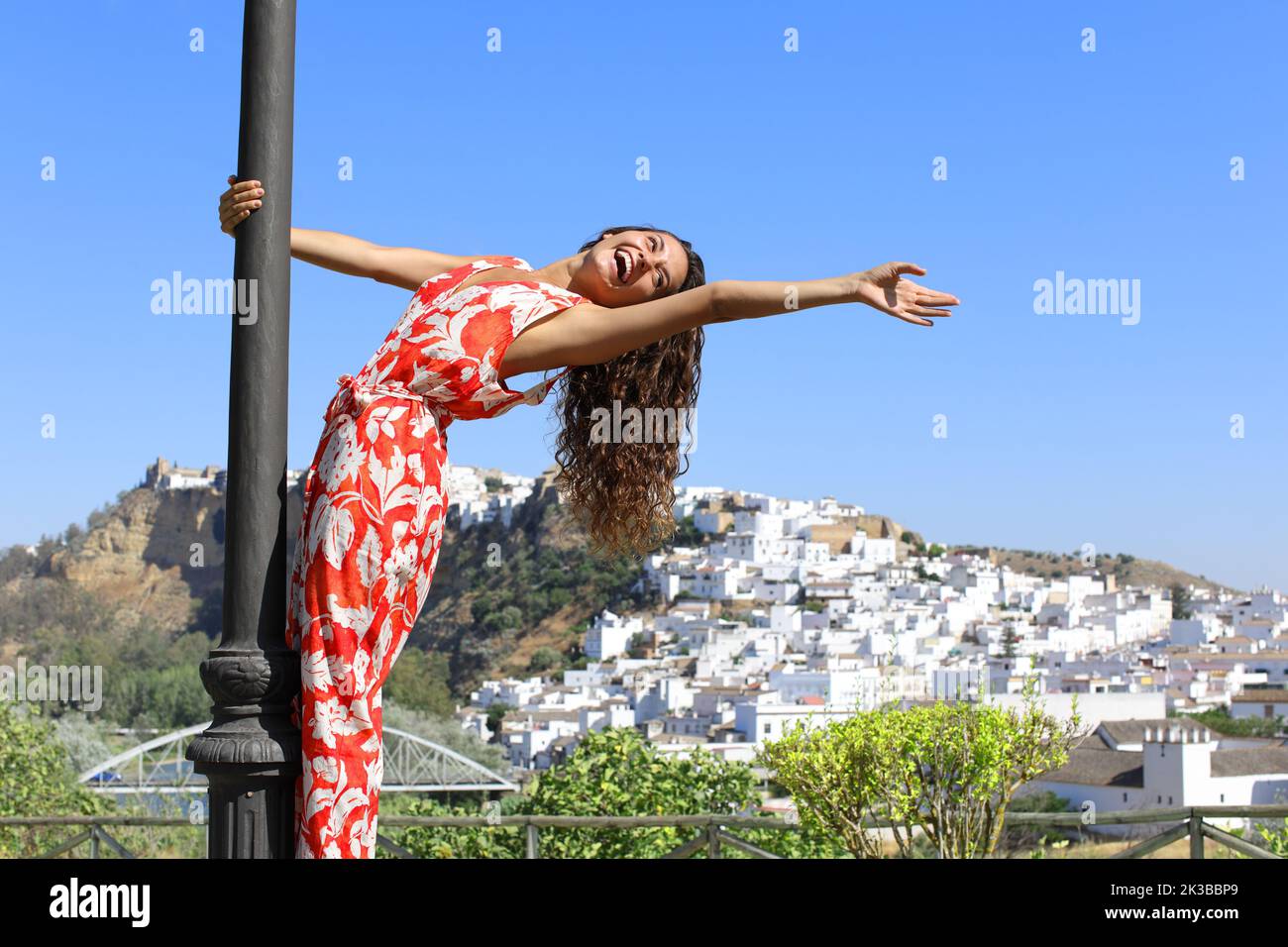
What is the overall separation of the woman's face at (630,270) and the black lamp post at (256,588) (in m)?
0.43

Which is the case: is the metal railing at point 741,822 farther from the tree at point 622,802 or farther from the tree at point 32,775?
the tree at point 32,775

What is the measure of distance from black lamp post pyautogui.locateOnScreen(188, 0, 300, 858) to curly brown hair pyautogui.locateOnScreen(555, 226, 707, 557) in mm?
501

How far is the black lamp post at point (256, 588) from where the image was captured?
1639 millimetres

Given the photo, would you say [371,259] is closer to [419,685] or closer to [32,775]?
[32,775]

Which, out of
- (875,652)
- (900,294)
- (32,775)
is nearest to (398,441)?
(900,294)

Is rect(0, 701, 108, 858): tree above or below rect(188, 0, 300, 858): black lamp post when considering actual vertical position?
below

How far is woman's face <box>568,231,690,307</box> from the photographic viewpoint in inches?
75.2

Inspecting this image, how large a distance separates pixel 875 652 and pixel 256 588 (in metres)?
59.3

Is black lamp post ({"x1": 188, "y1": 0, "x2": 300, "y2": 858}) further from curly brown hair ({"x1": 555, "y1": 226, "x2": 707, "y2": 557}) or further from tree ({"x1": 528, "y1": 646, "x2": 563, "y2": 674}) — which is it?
tree ({"x1": 528, "y1": 646, "x2": 563, "y2": 674})

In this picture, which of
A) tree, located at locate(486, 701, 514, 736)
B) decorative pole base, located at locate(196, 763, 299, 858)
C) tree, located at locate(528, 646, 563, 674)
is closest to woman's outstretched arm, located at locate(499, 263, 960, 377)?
decorative pole base, located at locate(196, 763, 299, 858)

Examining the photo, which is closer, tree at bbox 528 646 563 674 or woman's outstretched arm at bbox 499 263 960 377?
woman's outstretched arm at bbox 499 263 960 377
